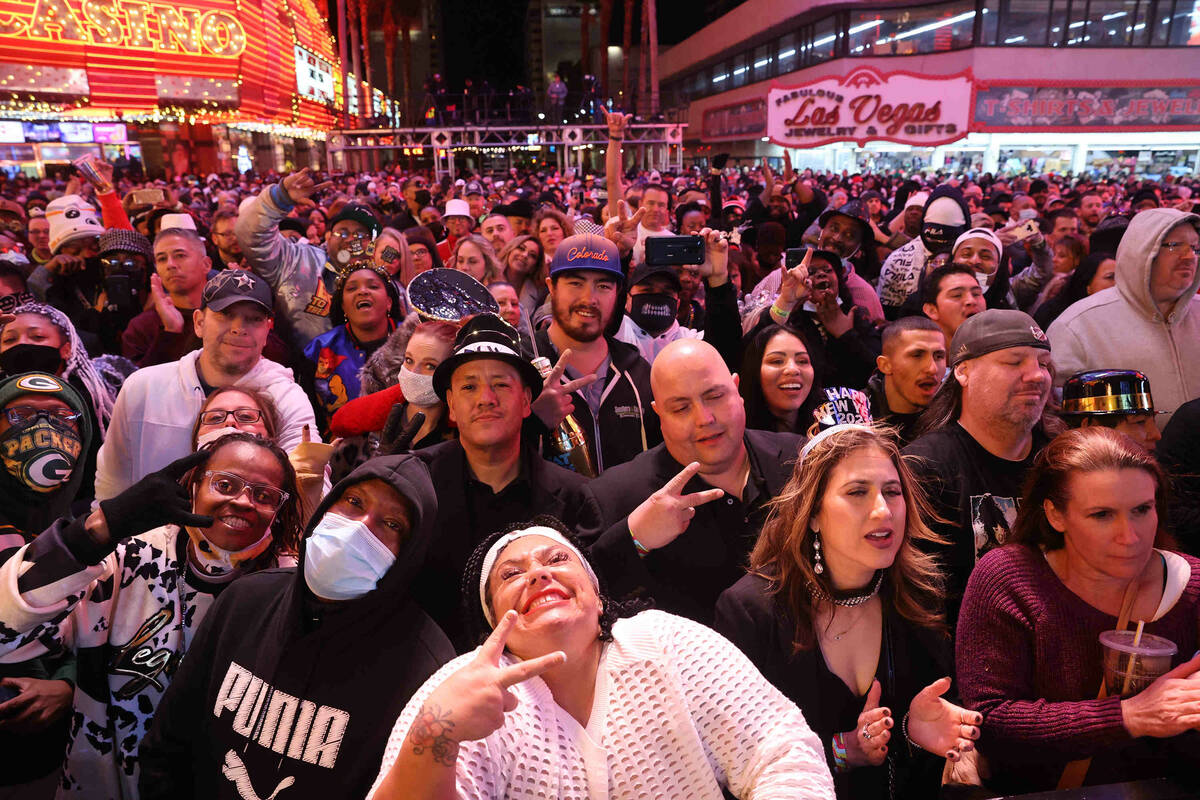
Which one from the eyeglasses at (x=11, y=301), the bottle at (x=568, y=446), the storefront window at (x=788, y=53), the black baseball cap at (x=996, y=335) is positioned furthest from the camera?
the storefront window at (x=788, y=53)

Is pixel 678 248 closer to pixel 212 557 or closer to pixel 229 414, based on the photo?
pixel 229 414

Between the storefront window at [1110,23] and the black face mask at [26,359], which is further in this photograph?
the storefront window at [1110,23]

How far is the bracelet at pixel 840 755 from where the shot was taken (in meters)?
2.13

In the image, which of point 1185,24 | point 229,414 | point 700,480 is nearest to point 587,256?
point 700,480

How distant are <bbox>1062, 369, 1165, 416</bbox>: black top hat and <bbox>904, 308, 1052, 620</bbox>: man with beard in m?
0.18

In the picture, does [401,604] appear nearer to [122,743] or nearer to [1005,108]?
[122,743]

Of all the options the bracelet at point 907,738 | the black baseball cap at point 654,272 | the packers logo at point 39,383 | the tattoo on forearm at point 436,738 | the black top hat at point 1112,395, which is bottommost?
the bracelet at point 907,738

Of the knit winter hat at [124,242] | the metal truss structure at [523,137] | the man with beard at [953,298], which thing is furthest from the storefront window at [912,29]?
the knit winter hat at [124,242]

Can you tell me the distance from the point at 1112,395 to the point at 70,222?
6520mm

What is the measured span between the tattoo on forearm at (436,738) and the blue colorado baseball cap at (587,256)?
2.58 meters

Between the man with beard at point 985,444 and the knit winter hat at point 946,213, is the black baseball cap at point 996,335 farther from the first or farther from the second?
the knit winter hat at point 946,213

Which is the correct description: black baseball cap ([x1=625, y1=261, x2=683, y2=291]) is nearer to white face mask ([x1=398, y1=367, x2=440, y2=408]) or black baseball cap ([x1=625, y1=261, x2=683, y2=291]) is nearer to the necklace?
white face mask ([x1=398, y1=367, x2=440, y2=408])

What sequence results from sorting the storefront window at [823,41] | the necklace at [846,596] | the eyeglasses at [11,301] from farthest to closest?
the storefront window at [823,41], the eyeglasses at [11,301], the necklace at [846,596]

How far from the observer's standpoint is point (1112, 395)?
2.89m
